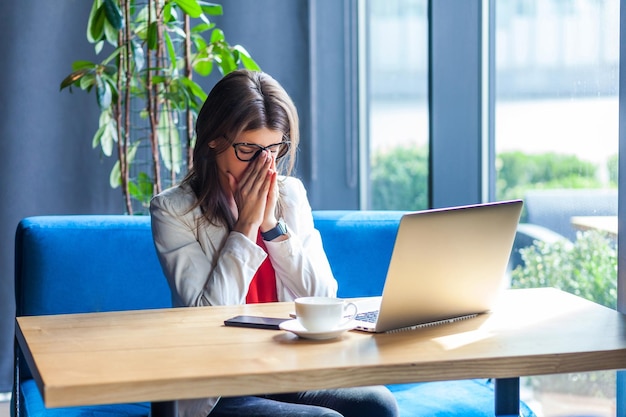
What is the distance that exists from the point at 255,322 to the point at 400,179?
6.84 ft

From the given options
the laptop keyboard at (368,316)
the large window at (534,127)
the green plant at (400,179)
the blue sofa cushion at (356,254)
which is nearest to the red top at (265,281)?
the blue sofa cushion at (356,254)

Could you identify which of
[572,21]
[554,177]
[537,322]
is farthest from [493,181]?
[537,322]

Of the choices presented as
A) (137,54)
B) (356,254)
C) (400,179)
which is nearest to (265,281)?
(356,254)

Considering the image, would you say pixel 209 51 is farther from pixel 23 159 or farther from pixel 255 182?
pixel 255 182

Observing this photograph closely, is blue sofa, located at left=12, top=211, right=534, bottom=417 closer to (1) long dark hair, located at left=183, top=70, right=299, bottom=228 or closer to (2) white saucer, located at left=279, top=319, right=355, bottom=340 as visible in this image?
(1) long dark hair, located at left=183, top=70, right=299, bottom=228

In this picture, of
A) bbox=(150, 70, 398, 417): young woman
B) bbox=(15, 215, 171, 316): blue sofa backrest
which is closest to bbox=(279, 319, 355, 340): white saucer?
bbox=(150, 70, 398, 417): young woman

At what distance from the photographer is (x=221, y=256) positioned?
5.97 ft

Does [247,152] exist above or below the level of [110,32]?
below

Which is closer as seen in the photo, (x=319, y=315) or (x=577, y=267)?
(x=319, y=315)

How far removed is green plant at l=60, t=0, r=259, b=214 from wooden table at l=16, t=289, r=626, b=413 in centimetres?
133

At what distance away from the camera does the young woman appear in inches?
71.2

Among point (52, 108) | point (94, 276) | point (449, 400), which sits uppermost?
point (52, 108)

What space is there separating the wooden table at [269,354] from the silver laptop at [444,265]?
0.10 ft

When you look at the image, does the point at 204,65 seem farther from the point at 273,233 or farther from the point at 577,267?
the point at 577,267
